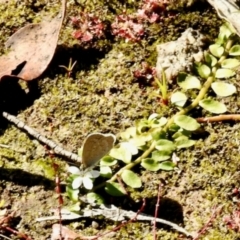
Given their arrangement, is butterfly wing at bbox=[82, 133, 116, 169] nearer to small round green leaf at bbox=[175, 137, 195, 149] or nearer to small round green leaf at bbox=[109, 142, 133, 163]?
small round green leaf at bbox=[109, 142, 133, 163]

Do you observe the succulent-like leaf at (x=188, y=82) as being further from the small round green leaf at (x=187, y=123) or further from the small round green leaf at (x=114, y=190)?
the small round green leaf at (x=114, y=190)

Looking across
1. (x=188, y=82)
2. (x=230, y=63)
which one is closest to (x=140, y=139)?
(x=188, y=82)

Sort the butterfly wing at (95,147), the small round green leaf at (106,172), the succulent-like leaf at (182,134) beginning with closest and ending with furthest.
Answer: the butterfly wing at (95,147) → the small round green leaf at (106,172) → the succulent-like leaf at (182,134)

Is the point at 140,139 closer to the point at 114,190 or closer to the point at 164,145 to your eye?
the point at 164,145

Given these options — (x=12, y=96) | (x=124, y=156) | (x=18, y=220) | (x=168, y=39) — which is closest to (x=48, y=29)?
(x=12, y=96)

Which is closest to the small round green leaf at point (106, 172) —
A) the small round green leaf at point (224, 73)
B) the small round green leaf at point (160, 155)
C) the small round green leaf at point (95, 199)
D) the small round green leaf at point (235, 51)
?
the small round green leaf at point (95, 199)
